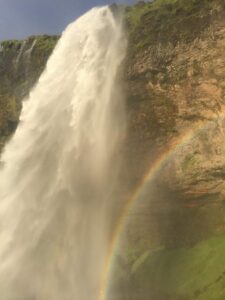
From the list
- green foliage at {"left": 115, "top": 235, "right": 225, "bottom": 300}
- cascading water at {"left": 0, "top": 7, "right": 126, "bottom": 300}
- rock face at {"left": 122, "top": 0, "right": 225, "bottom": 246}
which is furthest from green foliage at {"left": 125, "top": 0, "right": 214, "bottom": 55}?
green foliage at {"left": 115, "top": 235, "right": 225, "bottom": 300}

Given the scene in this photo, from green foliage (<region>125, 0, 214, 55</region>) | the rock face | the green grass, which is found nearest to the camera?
the green grass

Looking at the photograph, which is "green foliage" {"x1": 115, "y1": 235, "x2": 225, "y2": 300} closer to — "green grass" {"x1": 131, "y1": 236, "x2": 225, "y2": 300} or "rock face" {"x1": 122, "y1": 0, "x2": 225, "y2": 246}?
"green grass" {"x1": 131, "y1": 236, "x2": 225, "y2": 300}

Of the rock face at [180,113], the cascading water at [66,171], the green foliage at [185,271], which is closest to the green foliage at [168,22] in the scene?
the rock face at [180,113]

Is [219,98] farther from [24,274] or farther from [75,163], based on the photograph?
[24,274]

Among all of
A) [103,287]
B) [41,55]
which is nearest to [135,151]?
[103,287]

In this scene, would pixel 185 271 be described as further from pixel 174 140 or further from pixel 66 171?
pixel 66 171

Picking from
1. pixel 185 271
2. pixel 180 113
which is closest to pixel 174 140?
pixel 180 113
